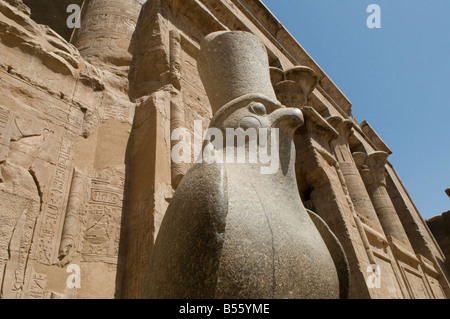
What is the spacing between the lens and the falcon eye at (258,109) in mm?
1791

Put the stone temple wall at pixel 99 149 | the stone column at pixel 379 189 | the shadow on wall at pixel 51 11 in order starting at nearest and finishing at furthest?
the stone temple wall at pixel 99 149
the shadow on wall at pixel 51 11
the stone column at pixel 379 189

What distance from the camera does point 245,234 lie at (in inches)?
50.8

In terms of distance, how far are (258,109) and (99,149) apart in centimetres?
168

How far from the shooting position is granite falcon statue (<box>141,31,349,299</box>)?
1.21 metres

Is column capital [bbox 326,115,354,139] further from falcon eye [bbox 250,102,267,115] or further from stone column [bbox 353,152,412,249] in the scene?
falcon eye [bbox 250,102,267,115]

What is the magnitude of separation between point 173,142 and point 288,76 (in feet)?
12.6

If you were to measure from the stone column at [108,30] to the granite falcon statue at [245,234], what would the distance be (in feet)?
8.23

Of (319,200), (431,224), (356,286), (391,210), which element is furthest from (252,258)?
(431,224)

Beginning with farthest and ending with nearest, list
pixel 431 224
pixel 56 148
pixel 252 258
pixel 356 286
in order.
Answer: pixel 431 224, pixel 356 286, pixel 56 148, pixel 252 258

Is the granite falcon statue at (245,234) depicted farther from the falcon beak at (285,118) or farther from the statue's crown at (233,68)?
the statue's crown at (233,68)

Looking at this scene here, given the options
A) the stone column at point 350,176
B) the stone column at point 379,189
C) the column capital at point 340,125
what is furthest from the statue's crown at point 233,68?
the stone column at point 379,189

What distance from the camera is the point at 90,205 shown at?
2.58 meters

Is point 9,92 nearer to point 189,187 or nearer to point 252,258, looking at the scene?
point 189,187

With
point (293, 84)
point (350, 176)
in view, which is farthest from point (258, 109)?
point (350, 176)
